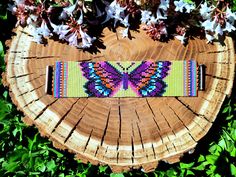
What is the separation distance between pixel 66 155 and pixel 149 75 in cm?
84

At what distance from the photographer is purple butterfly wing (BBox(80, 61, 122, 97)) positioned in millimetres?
2805

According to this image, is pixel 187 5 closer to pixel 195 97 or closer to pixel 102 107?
Answer: pixel 195 97

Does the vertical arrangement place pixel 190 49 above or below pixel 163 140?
above

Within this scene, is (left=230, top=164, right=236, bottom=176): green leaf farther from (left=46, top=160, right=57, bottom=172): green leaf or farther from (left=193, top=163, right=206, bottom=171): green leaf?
(left=46, top=160, right=57, bottom=172): green leaf

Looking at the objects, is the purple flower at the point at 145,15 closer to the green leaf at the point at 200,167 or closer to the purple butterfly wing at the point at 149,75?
the purple butterfly wing at the point at 149,75

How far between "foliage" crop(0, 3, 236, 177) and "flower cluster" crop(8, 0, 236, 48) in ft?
1.54

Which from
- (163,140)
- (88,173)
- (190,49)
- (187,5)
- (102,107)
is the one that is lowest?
(88,173)

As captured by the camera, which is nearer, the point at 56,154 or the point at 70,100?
the point at 70,100

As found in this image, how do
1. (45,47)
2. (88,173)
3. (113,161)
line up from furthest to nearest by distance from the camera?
Answer: (88,173), (45,47), (113,161)

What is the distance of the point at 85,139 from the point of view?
272cm

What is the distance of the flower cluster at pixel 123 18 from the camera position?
107 inches

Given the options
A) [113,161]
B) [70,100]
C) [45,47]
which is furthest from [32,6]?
[113,161]

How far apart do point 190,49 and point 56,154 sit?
1107 millimetres

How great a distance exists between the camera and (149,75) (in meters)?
2.83
